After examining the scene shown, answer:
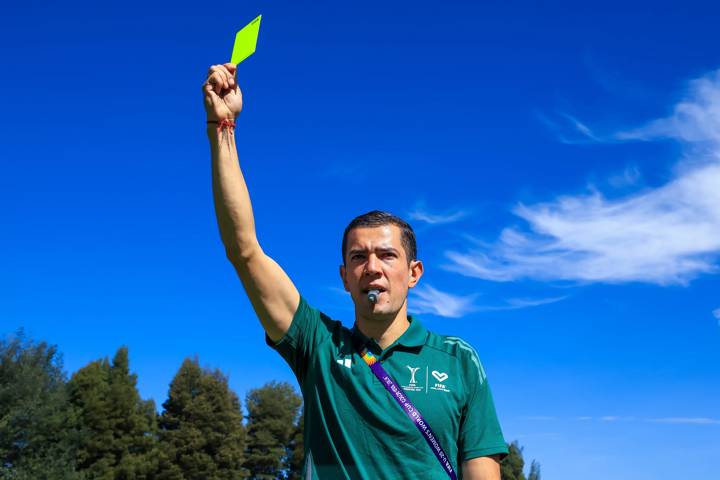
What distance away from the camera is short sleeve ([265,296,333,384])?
4922 mm

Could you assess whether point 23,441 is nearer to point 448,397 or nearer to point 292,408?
point 292,408

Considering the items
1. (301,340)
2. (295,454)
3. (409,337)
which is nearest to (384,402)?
(409,337)

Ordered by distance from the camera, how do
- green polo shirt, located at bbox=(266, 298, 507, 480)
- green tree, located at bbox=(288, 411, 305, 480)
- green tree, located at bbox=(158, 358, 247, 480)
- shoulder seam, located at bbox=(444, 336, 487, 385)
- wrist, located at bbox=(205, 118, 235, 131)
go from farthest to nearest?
green tree, located at bbox=(288, 411, 305, 480), green tree, located at bbox=(158, 358, 247, 480), shoulder seam, located at bbox=(444, 336, 487, 385), wrist, located at bbox=(205, 118, 235, 131), green polo shirt, located at bbox=(266, 298, 507, 480)

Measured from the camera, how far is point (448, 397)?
15.9ft

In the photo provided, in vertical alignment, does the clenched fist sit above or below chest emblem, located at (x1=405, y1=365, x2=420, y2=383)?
above

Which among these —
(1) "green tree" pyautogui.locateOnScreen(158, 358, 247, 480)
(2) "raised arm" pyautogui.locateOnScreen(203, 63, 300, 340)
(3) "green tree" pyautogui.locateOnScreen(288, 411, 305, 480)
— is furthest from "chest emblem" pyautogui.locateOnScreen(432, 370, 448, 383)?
(3) "green tree" pyautogui.locateOnScreen(288, 411, 305, 480)

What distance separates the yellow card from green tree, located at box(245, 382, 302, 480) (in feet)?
214

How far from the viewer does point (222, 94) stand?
4.94 metres

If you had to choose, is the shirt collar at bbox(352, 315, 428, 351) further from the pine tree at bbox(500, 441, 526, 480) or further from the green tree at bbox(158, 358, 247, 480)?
the pine tree at bbox(500, 441, 526, 480)

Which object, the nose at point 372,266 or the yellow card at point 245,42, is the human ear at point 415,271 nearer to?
the nose at point 372,266

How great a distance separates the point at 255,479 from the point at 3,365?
81.2ft

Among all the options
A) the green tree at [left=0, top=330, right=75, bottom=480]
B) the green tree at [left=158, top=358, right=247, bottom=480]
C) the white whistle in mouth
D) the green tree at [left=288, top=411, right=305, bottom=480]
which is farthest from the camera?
the green tree at [left=288, top=411, right=305, bottom=480]

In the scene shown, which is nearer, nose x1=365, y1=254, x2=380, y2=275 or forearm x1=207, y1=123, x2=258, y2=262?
forearm x1=207, y1=123, x2=258, y2=262

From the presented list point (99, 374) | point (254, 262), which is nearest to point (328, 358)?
point (254, 262)
